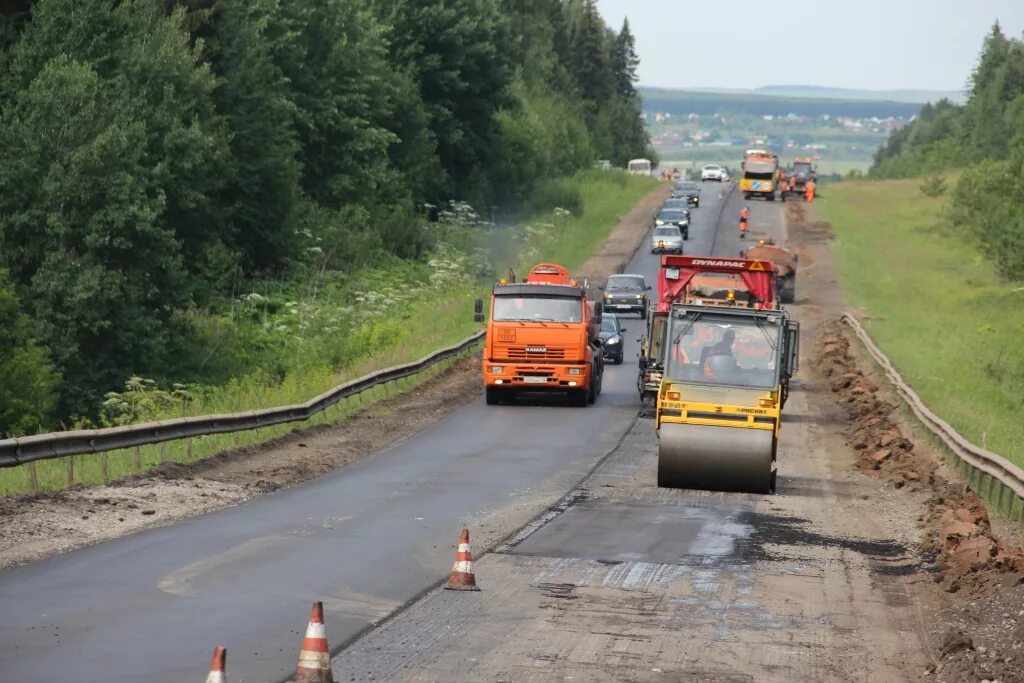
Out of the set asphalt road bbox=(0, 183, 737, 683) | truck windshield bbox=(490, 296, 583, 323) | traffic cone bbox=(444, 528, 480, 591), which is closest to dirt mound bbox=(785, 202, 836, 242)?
truck windshield bbox=(490, 296, 583, 323)

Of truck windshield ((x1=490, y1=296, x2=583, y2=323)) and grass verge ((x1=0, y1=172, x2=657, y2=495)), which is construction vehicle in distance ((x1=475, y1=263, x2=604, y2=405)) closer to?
truck windshield ((x1=490, y1=296, x2=583, y2=323))

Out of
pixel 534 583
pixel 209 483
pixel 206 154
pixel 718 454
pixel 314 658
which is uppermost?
pixel 206 154

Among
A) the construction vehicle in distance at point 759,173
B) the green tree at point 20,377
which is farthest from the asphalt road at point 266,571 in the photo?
the construction vehicle in distance at point 759,173

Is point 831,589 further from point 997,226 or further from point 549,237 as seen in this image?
point 549,237

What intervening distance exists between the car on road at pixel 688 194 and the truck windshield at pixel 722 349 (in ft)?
236

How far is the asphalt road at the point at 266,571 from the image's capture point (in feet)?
37.7

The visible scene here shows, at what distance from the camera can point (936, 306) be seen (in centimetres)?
6212

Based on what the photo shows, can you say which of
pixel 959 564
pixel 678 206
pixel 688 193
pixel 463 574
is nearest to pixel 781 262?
pixel 678 206

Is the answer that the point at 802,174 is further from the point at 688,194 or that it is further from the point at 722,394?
the point at 722,394

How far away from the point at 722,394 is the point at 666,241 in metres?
52.2

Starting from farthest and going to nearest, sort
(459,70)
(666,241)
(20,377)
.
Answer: (459,70) < (666,241) < (20,377)

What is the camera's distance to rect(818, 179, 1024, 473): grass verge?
115 ft

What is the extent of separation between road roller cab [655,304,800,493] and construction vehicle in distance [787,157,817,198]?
82222 millimetres

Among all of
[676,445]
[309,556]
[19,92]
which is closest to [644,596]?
[309,556]
